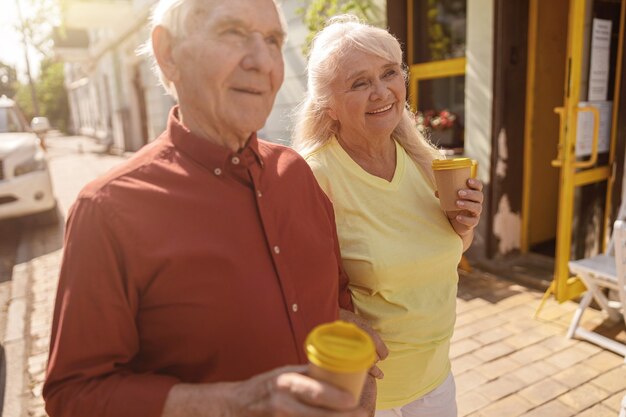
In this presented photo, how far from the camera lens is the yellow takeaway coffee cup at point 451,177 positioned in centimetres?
158

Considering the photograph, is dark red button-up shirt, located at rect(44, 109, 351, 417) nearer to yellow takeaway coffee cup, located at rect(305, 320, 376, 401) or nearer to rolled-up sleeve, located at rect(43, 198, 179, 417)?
rolled-up sleeve, located at rect(43, 198, 179, 417)

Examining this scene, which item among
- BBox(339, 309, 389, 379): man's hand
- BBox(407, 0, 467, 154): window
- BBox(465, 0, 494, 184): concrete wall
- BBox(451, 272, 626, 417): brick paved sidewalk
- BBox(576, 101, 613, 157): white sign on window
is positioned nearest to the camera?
BBox(339, 309, 389, 379): man's hand

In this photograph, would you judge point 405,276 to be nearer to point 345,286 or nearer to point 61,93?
point 345,286

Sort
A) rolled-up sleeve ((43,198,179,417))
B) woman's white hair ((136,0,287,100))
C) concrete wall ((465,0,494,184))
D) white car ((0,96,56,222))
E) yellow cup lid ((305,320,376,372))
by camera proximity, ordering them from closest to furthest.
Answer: yellow cup lid ((305,320,376,372)) < rolled-up sleeve ((43,198,179,417)) < woman's white hair ((136,0,287,100)) < concrete wall ((465,0,494,184)) < white car ((0,96,56,222))

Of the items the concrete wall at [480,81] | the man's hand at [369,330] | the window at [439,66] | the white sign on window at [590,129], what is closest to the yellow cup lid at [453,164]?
the man's hand at [369,330]

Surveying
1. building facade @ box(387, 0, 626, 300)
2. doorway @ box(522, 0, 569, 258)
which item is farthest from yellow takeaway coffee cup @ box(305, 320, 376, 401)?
doorway @ box(522, 0, 569, 258)

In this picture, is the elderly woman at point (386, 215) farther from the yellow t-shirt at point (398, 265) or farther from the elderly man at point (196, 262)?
the elderly man at point (196, 262)

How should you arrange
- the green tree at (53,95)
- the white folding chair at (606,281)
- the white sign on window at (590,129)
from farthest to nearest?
the green tree at (53,95) → the white sign on window at (590,129) → the white folding chair at (606,281)

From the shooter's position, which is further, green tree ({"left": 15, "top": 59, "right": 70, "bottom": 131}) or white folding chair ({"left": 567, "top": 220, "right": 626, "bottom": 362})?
green tree ({"left": 15, "top": 59, "right": 70, "bottom": 131})

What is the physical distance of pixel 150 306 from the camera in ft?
3.37

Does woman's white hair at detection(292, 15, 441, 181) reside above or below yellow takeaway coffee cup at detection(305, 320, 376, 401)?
above

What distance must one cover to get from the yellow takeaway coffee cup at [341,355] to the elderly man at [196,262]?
69 millimetres

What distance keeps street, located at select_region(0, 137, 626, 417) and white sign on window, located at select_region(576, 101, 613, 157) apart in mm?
1329

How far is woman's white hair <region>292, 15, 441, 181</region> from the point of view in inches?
68.6
